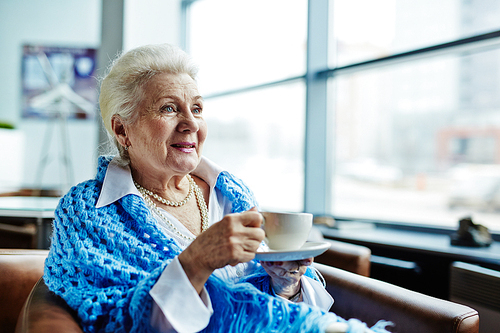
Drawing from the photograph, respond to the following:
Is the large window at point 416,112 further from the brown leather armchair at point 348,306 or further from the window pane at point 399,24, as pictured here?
the brown leather armchair at point 348,306

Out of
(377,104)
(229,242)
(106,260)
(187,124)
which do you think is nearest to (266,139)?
(377,104)

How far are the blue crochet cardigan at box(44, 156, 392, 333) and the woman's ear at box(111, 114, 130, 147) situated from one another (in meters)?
0.22

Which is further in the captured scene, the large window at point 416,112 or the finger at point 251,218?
the large window at point 416,112

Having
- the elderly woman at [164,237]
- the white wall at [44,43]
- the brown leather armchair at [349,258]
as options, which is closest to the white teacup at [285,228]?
the elderly woman at [164,237]

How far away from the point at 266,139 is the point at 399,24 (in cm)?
153

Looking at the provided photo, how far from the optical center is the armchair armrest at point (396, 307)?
1029 mm

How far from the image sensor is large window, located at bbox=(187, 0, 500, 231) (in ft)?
7.76

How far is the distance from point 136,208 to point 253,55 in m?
2.95

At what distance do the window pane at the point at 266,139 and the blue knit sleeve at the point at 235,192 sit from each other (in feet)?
5.92

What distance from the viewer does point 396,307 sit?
3.73 ft

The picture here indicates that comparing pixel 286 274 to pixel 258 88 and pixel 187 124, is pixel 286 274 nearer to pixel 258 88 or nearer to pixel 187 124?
pixel 187 124

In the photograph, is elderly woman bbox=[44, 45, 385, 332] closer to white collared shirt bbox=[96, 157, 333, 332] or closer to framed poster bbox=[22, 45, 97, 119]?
white collared shirt bbox=[96, 157, 333, 332]

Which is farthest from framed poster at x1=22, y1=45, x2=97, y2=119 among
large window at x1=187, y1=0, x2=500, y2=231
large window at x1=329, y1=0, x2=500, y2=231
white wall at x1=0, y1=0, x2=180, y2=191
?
large window at x1=329, y1=0, x2=500, y2=231

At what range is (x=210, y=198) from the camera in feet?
4.65
